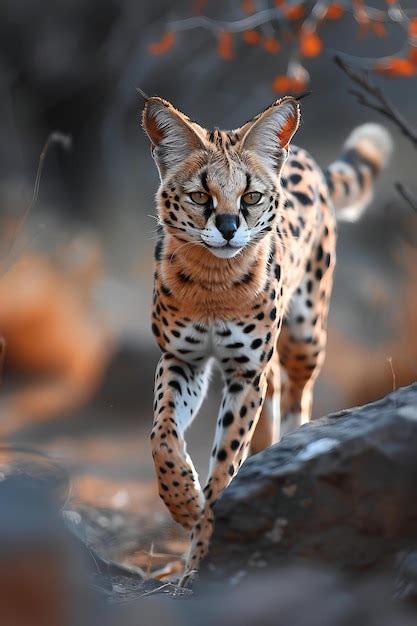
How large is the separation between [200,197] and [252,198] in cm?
16

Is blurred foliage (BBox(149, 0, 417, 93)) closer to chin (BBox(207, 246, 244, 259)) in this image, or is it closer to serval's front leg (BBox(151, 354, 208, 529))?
serval's front leg (BBox(151, 354, 208, 529))


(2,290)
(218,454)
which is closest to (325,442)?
(218,454)

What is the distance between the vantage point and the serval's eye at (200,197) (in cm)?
363

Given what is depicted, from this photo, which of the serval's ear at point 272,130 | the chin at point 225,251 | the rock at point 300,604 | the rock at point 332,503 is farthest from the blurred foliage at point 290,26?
the rock at point 300,604

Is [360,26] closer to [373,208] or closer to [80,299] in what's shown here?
[373,208]

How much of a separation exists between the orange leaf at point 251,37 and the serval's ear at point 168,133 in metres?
4.52

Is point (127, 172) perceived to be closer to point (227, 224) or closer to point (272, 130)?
point (272, 130)

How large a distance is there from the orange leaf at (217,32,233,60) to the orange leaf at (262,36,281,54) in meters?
0.25

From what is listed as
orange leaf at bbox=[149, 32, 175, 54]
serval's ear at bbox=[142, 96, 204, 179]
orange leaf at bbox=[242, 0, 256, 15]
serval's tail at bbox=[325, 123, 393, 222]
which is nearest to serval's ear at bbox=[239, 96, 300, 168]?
serval's ear at bbox=[142, 96, 204, 179]

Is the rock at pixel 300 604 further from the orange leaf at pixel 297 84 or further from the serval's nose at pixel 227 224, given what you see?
the orange leaf at pixel 297 84

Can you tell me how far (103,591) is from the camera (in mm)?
2846

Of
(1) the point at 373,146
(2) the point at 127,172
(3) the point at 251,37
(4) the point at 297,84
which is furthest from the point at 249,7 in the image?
(1) the point at 373,146

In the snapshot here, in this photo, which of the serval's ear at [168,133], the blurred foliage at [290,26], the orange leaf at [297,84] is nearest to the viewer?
the serval's ear at [168,133]

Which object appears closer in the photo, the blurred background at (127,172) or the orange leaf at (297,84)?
the orange leaf at (297,84)
